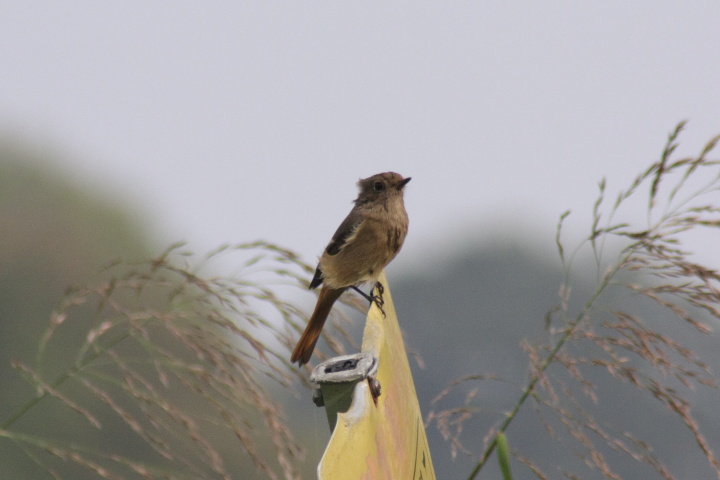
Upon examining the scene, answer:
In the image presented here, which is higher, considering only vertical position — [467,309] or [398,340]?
[398,340]

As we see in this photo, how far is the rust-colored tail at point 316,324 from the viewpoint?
281 cm

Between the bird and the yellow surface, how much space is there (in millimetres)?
1295

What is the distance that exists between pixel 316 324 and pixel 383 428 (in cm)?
181

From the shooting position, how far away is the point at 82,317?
26938mm

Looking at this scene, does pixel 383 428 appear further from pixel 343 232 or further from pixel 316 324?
pixel 343 232

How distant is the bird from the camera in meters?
3.46

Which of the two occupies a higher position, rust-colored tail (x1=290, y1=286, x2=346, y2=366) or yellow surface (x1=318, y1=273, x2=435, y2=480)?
yellow surface (x1=318, y1=273, x2=435, y2=480)

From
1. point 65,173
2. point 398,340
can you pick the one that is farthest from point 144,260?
point 65,173

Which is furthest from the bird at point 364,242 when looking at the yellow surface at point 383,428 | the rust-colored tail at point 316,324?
the yellow surface at point 383,428

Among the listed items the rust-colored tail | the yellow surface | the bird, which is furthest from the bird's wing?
the yellow surface

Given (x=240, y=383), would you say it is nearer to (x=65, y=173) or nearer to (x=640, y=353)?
(x=640, y=353)

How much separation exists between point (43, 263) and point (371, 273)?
2650cm

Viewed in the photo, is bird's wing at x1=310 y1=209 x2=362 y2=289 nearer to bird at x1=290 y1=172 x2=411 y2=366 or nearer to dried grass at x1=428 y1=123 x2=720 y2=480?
bird at x1=290 y1=172 x2=411 y2=366

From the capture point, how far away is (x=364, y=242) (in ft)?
12.1
